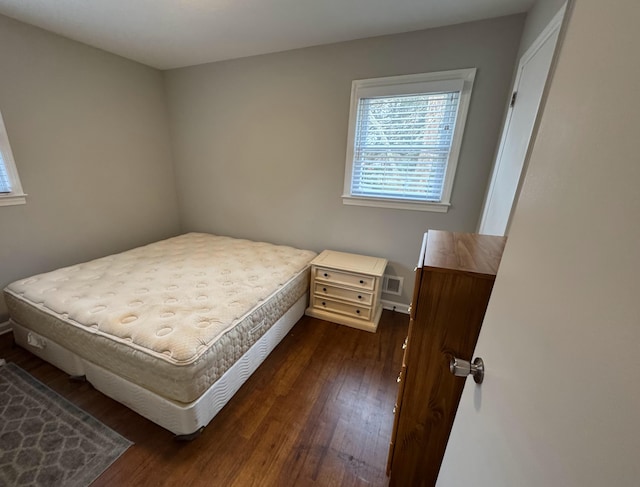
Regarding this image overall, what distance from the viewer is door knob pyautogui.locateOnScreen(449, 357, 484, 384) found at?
638 millimetres

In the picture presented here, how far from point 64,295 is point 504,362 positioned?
2.34 meters

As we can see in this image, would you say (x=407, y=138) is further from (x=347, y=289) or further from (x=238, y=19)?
(x=238, y=19)

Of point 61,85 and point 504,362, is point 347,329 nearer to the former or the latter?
point 504,362

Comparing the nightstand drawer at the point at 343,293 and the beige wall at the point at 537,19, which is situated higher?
the beige wall at the point at 537,19

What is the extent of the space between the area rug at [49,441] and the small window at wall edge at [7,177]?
1.40 metres

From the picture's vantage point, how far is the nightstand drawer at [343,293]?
87.5 inches

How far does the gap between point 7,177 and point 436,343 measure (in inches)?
127

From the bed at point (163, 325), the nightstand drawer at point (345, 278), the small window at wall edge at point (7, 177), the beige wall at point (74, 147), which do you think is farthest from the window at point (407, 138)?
the small window at wall edge at point (7, 177)

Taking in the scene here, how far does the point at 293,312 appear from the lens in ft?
7.25

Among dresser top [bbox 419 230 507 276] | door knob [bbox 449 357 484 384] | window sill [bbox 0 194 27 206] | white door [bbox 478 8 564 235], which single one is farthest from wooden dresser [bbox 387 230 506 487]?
window sill [bbox 0 194 27 206]

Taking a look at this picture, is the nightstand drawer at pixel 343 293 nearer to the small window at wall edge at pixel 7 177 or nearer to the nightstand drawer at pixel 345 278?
the nightstand drawer at pixel 345 278

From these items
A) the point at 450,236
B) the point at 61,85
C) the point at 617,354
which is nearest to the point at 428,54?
the point at 450,236

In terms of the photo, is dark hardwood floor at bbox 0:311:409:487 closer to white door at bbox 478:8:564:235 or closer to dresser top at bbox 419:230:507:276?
dresser top at bbox 419:230:507:276

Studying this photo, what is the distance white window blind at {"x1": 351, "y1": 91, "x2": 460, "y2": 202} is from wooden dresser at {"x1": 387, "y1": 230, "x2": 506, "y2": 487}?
1.23m
